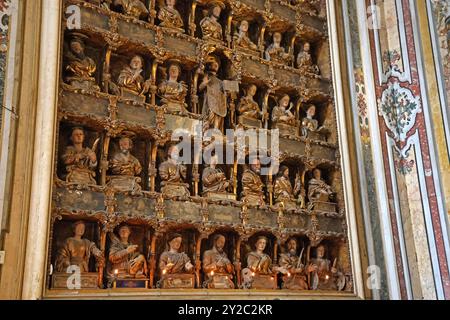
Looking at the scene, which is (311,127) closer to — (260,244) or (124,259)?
(260,244)

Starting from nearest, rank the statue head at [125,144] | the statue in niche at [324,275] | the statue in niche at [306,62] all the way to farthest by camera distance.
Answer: the statue head at [125,144] < the statue in niche at [324,275] < the statue in niche at [306,62]

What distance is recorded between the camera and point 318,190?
8.70 m

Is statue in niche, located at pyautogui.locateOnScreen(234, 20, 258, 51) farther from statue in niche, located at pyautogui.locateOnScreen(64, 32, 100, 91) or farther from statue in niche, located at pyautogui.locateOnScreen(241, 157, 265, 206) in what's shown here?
statue in niche, located at pyautogui.locateOnScreen(64, 32, 100, 91)

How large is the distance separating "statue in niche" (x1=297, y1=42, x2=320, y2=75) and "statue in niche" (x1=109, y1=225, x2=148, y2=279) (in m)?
4.04

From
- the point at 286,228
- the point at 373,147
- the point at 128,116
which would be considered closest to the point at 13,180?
the point at 128,116

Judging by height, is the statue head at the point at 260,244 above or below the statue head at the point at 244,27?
below

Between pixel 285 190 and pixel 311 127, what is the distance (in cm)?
124

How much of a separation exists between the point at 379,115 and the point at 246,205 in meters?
2.74

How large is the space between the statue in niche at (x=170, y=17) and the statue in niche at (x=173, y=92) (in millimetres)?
500

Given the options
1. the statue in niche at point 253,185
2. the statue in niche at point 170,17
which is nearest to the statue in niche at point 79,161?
the statue in niche at point 170,17

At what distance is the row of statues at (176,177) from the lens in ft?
22.5

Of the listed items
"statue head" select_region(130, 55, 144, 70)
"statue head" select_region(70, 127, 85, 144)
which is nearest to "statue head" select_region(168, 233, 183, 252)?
"statue head" select_region(70, 127, 85, 144)

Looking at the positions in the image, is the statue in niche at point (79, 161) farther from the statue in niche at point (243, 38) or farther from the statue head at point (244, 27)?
the statue head at point (244, 27)

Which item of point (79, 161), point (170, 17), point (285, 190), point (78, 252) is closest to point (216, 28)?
point (170, 17)
